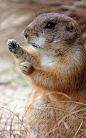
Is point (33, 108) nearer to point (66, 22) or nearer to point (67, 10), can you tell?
point (66, 22)

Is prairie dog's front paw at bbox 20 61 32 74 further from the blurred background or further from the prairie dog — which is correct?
the blurred background

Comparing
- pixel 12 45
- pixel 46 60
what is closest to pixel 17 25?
pixel 46 60

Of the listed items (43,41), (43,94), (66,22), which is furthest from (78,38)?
(43,94)

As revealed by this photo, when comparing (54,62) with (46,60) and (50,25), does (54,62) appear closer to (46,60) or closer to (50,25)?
(46,60)

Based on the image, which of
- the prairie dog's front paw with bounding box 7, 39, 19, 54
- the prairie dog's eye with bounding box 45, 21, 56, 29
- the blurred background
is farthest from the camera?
the blurred background

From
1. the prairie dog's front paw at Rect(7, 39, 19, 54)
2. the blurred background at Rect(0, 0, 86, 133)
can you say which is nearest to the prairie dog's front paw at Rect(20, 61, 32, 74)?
the prairie dog's front paw at Rect(7, 39, 19, 54)

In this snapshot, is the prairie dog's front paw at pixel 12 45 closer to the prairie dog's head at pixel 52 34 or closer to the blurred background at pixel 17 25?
the prairie dog's head at pixel 52 34
